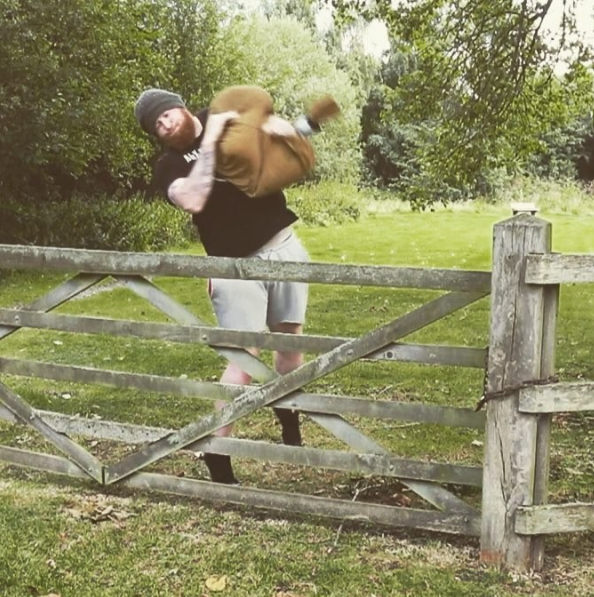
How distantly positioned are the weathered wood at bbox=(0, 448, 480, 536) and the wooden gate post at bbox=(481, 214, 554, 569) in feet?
0.48

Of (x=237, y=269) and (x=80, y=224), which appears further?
(x=80, y=224)

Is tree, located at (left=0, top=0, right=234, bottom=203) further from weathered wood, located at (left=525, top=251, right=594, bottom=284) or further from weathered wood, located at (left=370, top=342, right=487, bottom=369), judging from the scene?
weathered wood, located at (left=525, top=251, right=594, bottom=284)

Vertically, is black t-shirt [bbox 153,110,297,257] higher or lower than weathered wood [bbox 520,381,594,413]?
higher

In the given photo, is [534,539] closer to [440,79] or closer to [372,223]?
[440,79]

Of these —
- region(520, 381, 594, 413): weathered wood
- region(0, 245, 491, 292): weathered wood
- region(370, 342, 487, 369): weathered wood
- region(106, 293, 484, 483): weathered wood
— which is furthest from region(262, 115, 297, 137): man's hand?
region(520, 381, 594, 413): weathered wood

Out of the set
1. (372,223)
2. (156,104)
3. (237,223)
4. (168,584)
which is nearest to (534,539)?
(168,584)

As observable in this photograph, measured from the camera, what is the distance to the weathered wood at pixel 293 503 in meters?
3.52

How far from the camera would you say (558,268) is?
10.2ft

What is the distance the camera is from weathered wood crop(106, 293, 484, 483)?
3324 mm

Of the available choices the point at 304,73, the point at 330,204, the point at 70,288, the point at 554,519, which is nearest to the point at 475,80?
the point at 304,73

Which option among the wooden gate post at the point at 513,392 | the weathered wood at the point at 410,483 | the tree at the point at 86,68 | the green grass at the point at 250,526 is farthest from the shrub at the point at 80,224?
the wooden gate post at the point at 513,392

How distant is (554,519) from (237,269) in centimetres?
156

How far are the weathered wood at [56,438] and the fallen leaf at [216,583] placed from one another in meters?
0.94

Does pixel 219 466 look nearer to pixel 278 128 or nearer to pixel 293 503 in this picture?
pixel 293 503
